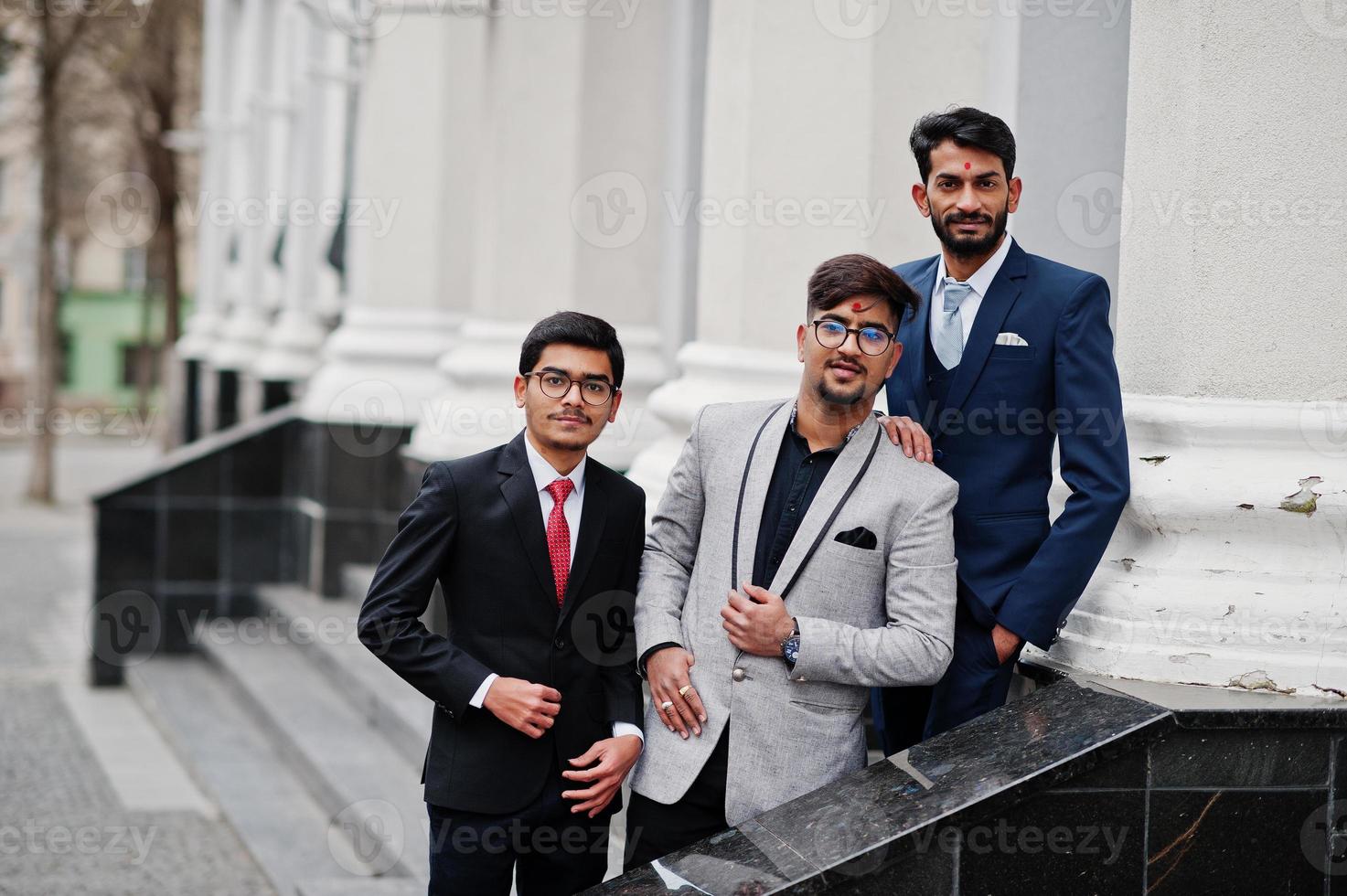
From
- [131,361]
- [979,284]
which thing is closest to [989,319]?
Result: [979,284]

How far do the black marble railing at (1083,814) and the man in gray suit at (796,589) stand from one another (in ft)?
0.42

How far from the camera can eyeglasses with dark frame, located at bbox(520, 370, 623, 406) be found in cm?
325

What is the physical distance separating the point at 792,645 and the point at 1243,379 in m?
1.34

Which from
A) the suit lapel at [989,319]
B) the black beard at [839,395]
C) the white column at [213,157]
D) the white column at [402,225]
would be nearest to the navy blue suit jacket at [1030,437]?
the suit lapel at [989,319]

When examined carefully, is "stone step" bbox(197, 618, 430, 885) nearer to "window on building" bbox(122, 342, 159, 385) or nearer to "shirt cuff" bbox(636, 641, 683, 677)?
"shirt cuff" bbox(636, 641, 683, 677)

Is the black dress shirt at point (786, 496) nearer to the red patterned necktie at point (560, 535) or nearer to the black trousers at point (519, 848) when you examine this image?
the red patterned necktie at point (560, 535)

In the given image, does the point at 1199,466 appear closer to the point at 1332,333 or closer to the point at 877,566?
the point at 1332,333

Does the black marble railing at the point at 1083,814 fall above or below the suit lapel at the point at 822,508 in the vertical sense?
below

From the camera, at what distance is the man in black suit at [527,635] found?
3.23 meters

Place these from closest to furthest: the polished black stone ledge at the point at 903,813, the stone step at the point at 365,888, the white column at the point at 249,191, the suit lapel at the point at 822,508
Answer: the polished black stone ledge at the point at 903,813, the suit lapel at the point at 822,508, the stone step at the point at 365,888, the white column at the point at 249,191

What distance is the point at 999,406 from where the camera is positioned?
334cm

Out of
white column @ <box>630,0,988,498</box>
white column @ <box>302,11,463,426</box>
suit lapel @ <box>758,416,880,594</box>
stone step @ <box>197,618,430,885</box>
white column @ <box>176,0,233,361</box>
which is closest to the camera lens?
suit lapel @ <box>758,416,880,594</box>

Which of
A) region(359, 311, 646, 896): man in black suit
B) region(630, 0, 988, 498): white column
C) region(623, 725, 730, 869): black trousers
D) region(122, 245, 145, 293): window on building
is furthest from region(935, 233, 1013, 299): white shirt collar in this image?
region(122, 245, 145, 293): window on building

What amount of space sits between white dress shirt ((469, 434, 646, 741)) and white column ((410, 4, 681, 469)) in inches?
148
